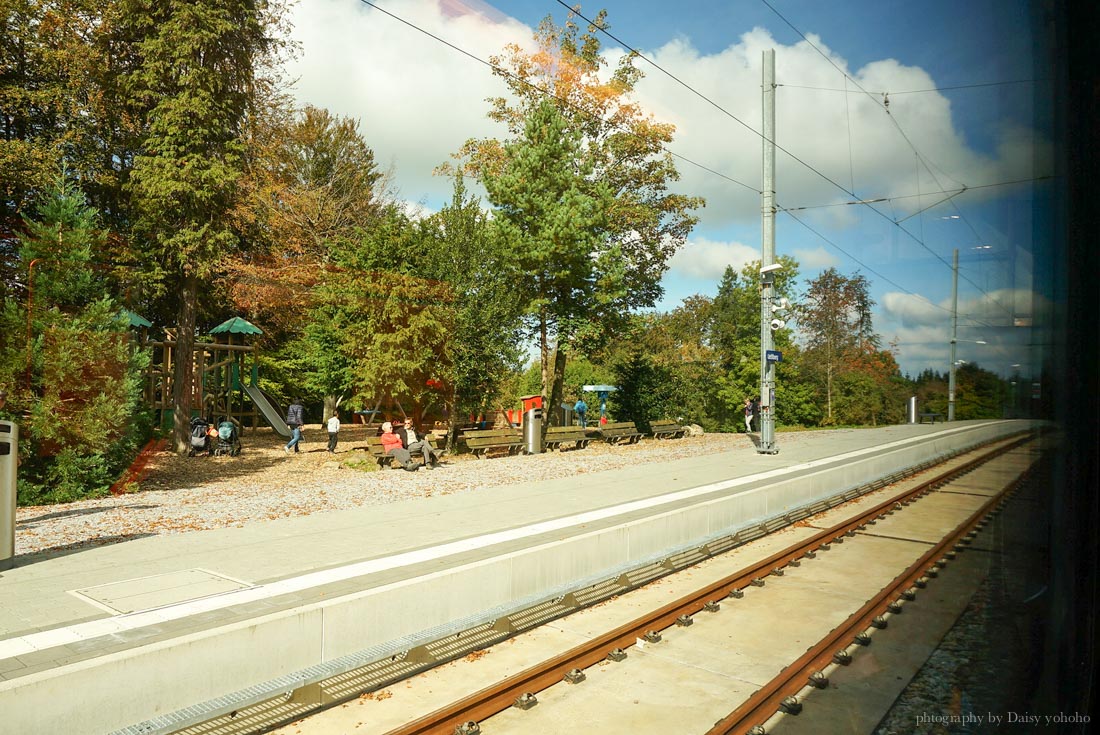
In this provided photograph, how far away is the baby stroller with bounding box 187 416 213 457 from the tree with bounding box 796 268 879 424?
800 inches

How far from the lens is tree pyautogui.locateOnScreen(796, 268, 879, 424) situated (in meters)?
1.94

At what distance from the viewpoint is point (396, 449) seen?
54.4 ft

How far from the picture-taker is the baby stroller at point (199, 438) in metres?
20.1

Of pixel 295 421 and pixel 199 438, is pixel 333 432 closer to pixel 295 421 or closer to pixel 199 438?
pixel 295 421

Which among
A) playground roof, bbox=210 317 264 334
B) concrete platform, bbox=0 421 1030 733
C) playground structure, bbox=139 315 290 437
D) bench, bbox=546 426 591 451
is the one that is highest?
playground roof, bbox=210 317 264 334

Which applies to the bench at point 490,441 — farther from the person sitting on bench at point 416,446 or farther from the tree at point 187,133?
the tree at point 187,133

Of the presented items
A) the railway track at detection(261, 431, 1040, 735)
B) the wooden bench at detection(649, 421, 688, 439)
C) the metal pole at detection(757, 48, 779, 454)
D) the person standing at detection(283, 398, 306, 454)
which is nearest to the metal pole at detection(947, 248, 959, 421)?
the railway track at detection(261, 431, 1040, 735)

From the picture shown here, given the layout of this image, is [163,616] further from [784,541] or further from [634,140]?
[634,140]

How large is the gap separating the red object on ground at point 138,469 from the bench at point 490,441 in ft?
25.0

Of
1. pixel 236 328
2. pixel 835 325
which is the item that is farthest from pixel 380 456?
pixel 835 325

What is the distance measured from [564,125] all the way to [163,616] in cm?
2219

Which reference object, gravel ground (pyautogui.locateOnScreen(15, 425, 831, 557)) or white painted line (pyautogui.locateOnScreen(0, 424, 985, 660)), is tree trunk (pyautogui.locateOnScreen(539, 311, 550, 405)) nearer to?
gravel ground (pyautogui.locateOnScreen(15, 425, 831, 557))

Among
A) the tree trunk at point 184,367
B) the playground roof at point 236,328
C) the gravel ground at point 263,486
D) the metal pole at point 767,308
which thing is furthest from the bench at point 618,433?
the playground roof at point 236,328

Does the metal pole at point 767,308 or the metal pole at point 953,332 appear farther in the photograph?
the metal pole at point 767,308
